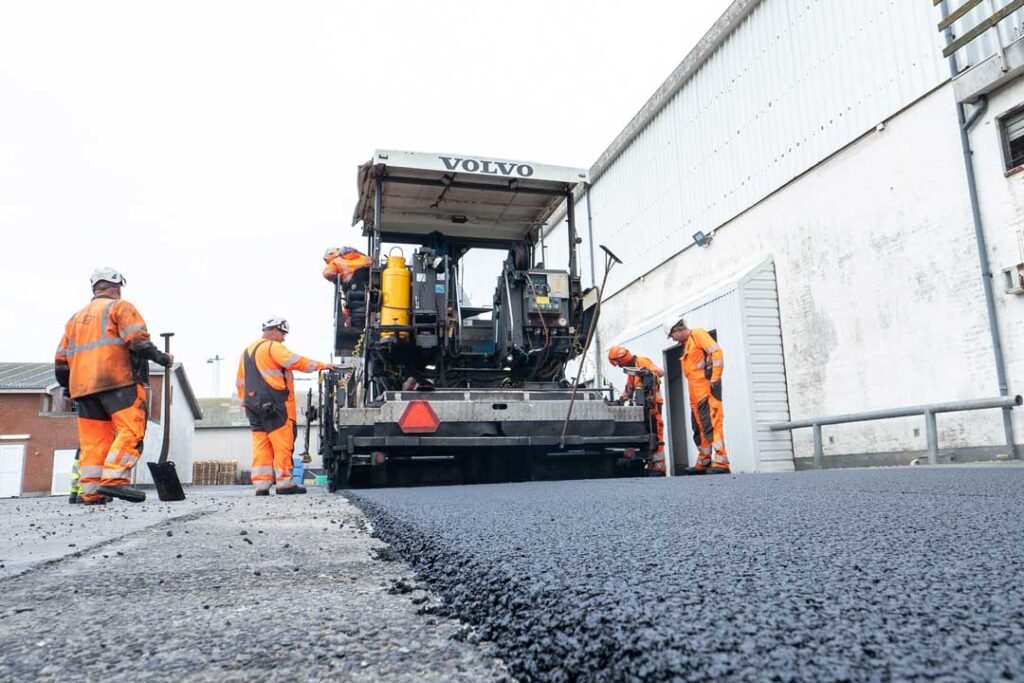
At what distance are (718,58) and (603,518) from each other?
34.0 feet

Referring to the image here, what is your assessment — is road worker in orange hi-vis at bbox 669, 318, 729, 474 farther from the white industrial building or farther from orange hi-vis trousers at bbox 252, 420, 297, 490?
orange hi-vis trousers at bbox 252, 420, 297, 490

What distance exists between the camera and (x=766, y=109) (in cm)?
981

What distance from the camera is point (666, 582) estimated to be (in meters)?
1.02

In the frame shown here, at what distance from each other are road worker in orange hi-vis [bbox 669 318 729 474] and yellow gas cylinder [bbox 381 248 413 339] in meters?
2.83

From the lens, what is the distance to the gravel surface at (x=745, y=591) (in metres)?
0.67

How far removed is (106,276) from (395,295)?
206 cm

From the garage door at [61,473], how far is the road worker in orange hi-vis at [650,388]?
19.0 meters

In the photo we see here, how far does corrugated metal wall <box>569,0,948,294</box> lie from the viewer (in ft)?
25.3

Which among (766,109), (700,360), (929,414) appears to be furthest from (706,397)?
(766,109)

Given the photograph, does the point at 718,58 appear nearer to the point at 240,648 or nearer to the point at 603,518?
the point at 603,518

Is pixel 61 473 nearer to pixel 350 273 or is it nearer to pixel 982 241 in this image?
pixel 350 273

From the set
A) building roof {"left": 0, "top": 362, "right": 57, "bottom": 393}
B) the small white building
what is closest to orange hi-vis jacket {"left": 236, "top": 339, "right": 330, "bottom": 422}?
building roof {"left": 0, "top": 362, "right": 57, "bottom": 393}

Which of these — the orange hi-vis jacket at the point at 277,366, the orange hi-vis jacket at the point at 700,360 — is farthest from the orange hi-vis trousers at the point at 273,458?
the orange hi-vis jacket at the point at 700,360

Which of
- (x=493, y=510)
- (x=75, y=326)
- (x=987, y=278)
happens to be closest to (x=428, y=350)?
(x=75, y=326)
